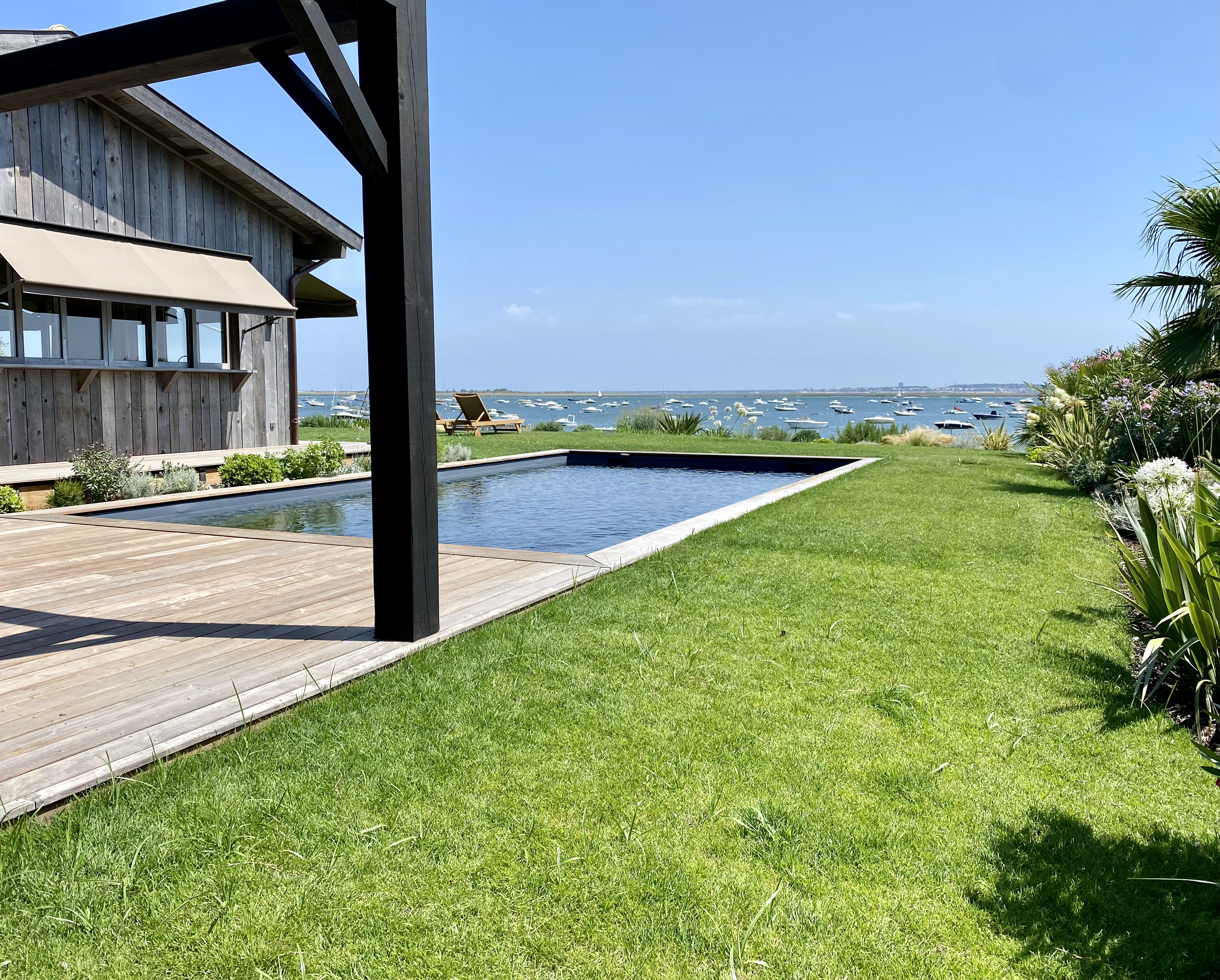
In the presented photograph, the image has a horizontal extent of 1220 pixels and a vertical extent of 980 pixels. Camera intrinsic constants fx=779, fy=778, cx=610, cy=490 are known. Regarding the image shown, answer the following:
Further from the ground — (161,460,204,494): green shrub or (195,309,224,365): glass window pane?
(195,309,224,365): glass window pane

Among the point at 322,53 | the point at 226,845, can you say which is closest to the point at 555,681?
the point at 226,845

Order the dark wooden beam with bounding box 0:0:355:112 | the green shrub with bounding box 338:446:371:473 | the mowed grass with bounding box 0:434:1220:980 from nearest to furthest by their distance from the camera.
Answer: the mowed grass with bounding box 0:434:1220:980, the dark wooden beam with bounding box 0:0:355:112, the green shrub with bounding box 338:446:371:473

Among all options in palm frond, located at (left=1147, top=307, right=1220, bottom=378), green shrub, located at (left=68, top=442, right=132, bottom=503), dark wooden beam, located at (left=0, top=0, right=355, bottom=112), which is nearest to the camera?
dark wooden beam, located at (left=0, top=0, right=355, bottom=112)

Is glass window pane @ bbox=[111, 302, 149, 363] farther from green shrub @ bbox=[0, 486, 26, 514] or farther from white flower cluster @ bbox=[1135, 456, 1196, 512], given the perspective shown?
white flower cluster @ bbox=[1135, 456, 1196, 512]

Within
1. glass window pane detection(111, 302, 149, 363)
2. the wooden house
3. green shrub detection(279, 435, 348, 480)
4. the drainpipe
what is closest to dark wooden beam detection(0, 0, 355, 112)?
the wooden house

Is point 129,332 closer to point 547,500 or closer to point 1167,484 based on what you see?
point 547,500

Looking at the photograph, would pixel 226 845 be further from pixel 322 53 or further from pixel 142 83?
pixel 142 83

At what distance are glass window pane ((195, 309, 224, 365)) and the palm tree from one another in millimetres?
11297

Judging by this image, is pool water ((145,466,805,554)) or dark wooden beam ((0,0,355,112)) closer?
dark wooden beam ((0,0,355,112))

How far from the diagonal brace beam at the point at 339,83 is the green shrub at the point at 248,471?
21.1 feet

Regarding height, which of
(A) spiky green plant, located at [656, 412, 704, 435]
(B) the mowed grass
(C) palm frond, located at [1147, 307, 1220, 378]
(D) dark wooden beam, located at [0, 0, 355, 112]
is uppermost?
(D) dark wooden beam, located at [0, 0, 355, 112]

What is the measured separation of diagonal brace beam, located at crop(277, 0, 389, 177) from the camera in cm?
262

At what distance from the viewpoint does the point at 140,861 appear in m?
→ 1.85

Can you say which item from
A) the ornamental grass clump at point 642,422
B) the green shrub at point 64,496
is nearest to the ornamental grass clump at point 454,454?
the green shrub at point 64,496
